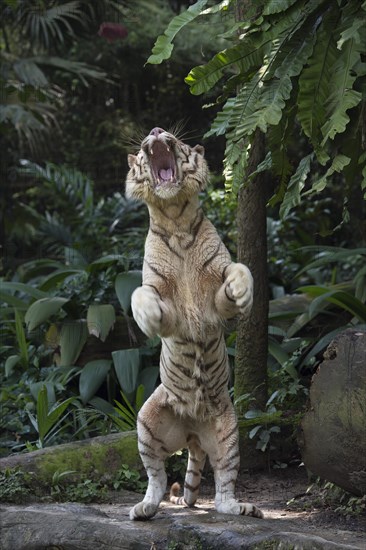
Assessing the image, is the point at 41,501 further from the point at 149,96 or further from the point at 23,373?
the point at 149,96

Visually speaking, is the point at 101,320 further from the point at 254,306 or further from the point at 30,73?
the point at 30,73

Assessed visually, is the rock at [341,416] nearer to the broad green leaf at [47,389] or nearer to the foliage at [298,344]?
the foliage at [298,344]

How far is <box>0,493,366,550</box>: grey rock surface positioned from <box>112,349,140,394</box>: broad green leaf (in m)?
2.21

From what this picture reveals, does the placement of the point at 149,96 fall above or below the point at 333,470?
above

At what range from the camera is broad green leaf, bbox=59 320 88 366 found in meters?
8.05

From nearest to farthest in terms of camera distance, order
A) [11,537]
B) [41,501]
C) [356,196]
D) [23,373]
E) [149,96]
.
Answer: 1. [11,537]
2. [41,501]
3. [23,373]
4. [356,196]
5. [149,96]

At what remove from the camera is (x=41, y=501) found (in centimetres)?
582

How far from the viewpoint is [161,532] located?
4691 millimetres

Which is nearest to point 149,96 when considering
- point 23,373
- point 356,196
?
point 356,196

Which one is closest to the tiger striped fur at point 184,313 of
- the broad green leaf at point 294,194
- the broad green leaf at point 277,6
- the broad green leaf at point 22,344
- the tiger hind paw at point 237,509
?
the tiger hind paw at point 237,509

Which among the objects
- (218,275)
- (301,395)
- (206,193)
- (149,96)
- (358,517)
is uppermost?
(149,96)

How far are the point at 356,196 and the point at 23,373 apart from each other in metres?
5.66

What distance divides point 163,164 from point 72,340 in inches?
138

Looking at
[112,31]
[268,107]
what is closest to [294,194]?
[268,107]
